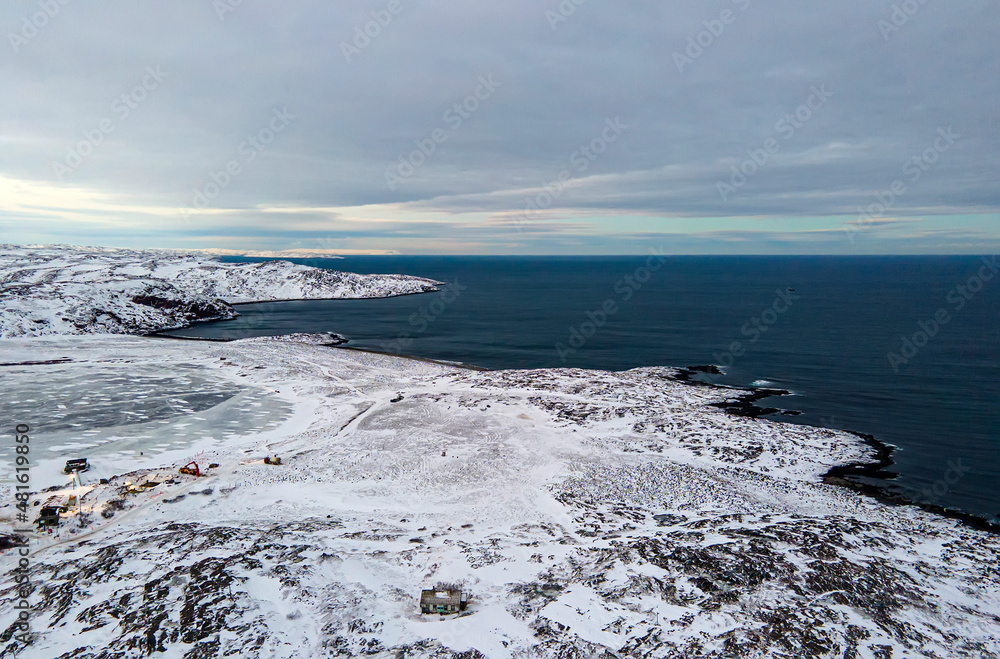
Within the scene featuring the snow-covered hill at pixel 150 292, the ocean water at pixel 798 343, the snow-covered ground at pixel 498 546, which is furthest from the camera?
the snow-covered hill at pixel 150 292

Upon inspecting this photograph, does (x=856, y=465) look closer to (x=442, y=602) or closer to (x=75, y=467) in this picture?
(x=442, y=602)

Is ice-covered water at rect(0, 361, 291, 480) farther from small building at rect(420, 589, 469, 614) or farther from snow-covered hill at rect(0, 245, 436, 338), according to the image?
snow-covered hill at rect(0, 245, 436, 338)

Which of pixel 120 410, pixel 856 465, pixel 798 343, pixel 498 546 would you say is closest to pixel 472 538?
pixel 498 546

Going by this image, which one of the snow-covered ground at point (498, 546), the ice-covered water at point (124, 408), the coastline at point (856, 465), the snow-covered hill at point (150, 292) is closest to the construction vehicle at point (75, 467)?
the snow-covered ground at point (498, 546)

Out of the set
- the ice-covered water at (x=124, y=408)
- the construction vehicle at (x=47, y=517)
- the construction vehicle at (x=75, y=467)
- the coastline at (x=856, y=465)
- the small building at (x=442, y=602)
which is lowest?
the ice-covered water at (x=124, y=408)

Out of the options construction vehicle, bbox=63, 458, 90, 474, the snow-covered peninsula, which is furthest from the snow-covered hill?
construction vehicle, bbox=63, 458, 90, 474

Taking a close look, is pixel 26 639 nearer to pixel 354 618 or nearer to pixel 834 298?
pixel 354 618

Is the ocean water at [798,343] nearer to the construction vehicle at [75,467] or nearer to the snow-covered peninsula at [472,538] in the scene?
the snow-covered peninsula at [472,538]
